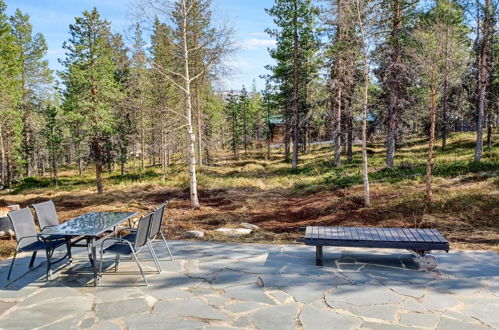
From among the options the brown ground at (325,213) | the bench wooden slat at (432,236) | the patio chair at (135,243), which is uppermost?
the patio chair at (135,243)

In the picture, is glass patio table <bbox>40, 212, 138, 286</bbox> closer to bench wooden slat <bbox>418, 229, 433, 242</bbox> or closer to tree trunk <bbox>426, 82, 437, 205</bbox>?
bench wooden slat <bbox>418, 229, 433, 242</bbox>

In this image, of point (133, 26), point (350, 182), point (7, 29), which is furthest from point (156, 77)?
point (350, 182)

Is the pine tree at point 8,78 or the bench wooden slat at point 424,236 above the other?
the pine tree at point 8,78

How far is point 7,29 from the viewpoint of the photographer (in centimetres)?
1770

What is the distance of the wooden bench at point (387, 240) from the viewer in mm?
4605

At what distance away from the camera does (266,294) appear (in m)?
4.13

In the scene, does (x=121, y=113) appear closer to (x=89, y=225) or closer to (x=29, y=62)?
(x=29, y=62)

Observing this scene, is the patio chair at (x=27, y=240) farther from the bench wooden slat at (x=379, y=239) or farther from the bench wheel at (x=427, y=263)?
the bench wheel at (x=427, y=263)

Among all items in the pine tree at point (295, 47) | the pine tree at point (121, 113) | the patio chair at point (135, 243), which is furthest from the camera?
the pine tree at point (295, 47)

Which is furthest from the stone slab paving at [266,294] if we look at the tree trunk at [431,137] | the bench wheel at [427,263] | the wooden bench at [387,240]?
the tree trunk at [431,137]

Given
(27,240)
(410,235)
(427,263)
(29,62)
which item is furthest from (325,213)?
(29,62)

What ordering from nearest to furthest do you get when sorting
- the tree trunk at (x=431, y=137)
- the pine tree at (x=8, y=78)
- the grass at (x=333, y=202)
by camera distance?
the grass at (x=333, y=202) → the tree trunk at (x=431, y=137) → the pine tree at (x=8, y=78)

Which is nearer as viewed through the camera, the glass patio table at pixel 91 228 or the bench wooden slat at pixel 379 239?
the glass patio table at pixel 91 228

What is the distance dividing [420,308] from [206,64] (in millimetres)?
9583
